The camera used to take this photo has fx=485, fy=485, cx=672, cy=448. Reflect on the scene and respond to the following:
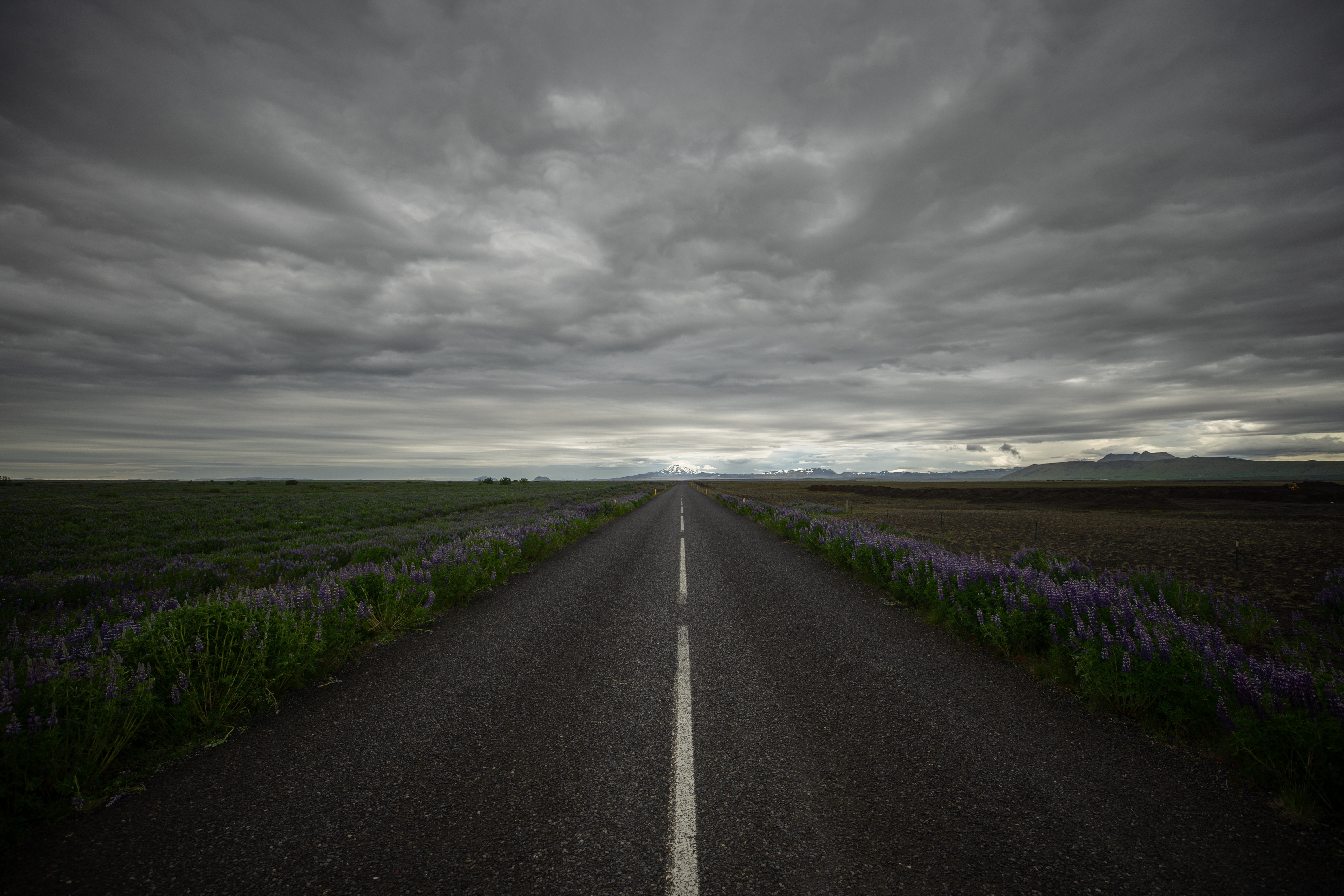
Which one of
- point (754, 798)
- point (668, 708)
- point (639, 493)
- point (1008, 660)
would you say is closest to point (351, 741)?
point (668, 708)

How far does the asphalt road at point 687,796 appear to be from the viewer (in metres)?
2.72

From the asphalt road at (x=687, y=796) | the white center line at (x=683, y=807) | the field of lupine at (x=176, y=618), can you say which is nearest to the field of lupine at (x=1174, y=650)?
the asphalt road at (x=687, y=796)

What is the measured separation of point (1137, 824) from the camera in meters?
3.13

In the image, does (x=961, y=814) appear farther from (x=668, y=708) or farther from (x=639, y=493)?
(x=639, y=493)

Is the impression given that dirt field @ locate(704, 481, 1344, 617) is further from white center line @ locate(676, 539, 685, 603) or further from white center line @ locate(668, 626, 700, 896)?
white center line @ locate(668, 626, 700, 896)

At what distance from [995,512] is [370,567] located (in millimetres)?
38241

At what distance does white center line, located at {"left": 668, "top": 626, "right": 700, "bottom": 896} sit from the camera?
105 inches

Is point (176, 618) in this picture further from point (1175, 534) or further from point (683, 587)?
point (1175, 534)

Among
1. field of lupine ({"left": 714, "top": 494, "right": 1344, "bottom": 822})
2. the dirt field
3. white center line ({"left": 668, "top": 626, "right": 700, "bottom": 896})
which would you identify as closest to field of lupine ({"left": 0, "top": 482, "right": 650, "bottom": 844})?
white center line ({"left": 668, "top": 626, "right": 700, "bottom": 896})

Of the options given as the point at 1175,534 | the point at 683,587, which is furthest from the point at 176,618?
the point at 1175,534

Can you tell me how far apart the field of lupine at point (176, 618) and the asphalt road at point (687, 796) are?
447mm

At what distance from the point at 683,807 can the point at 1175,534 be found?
22154 mm

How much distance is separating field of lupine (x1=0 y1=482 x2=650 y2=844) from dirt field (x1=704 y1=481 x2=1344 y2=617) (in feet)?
44.4

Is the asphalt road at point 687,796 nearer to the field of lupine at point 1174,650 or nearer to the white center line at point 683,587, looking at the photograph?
the field of lupine at point 1174,650
